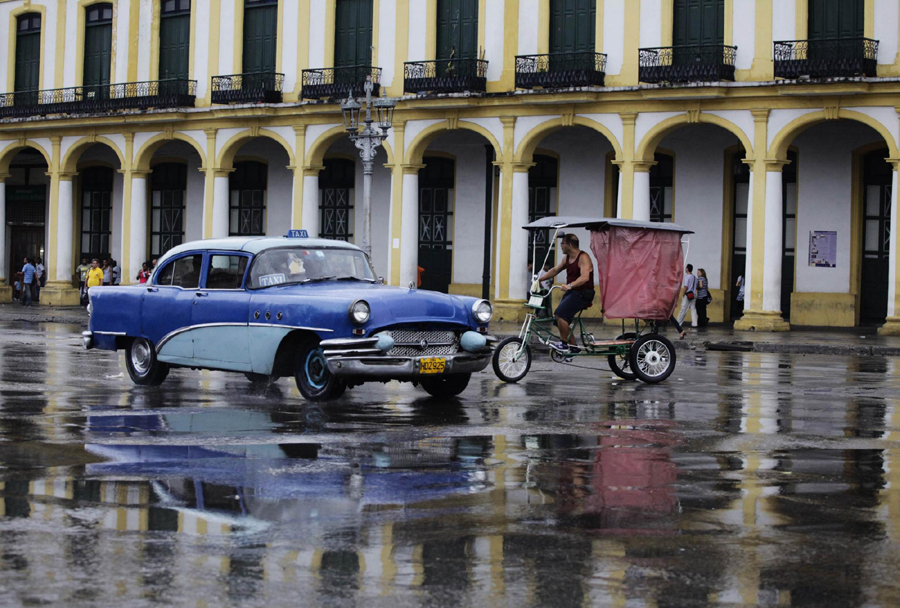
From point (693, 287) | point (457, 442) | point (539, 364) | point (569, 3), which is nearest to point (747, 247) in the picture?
point (693, 287)

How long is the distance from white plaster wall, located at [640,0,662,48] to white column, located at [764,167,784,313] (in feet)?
13.5

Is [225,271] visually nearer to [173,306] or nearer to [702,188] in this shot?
[173,306]

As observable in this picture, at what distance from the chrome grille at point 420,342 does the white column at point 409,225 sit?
21.6 meters

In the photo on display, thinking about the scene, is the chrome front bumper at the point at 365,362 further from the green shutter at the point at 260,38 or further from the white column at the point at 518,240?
the green shutter at the point at 260,38

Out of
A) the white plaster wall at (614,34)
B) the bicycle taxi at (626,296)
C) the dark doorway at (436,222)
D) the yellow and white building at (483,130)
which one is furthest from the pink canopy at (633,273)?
the dark doorway at (436,222)

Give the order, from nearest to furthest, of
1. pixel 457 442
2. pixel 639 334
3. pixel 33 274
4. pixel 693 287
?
1. pixel 457 442
2. pixel 639 334
3. pixel 693 287
4. pixel 33 274

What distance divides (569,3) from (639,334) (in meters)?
18.0

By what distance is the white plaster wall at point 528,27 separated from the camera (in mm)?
32906

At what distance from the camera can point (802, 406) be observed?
520 inches

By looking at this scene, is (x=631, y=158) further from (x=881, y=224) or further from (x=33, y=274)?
(x=33, y=274)

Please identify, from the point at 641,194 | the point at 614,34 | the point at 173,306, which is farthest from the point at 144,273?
the point at 173,306

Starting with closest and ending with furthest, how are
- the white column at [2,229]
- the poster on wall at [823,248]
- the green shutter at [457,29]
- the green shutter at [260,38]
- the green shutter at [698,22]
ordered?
the green shutter at [698,22]
the poster on wall at [823,248]
the green shutter at [457,29]
the green shutter at [260,38]
the white column at [2,229]

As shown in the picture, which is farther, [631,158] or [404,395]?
[631,158]

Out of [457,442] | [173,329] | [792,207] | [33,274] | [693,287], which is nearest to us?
Result: [457,442]
